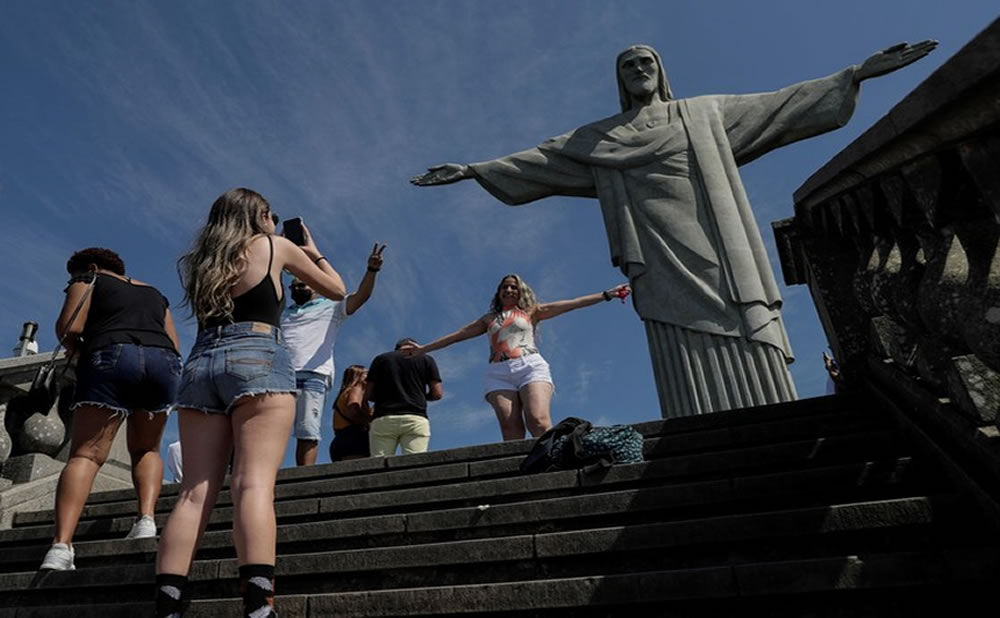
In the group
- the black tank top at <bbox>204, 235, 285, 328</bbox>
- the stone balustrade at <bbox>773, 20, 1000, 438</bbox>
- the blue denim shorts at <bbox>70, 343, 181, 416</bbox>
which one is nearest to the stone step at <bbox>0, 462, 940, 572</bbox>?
the stone balustrade at <bbox>773, 20, 1000, 438</bbox>

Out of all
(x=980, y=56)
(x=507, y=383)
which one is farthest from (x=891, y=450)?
(x=507, y=383)

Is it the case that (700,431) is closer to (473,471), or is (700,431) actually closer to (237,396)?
(473,471)

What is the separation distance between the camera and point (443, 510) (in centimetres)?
316

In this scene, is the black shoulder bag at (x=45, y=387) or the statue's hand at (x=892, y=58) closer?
the black shoulder bag at (x=45, y=387)

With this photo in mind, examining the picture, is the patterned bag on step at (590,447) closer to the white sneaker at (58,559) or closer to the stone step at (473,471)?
the stone step at (473,471)

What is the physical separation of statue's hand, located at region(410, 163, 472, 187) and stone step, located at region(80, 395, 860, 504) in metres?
3.41

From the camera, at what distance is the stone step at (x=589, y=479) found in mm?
2902

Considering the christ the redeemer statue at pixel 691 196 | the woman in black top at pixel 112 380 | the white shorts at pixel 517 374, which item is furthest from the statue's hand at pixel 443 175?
the woman in black top at pixel 112 380

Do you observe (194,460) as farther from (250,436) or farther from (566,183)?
(566,183)

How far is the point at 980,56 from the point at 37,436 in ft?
20.3

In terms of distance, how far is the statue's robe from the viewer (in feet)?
18.0

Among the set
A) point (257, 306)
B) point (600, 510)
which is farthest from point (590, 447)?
point (257, 306)

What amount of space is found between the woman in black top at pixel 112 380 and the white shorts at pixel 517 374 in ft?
8.00

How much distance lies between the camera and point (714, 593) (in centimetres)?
215
